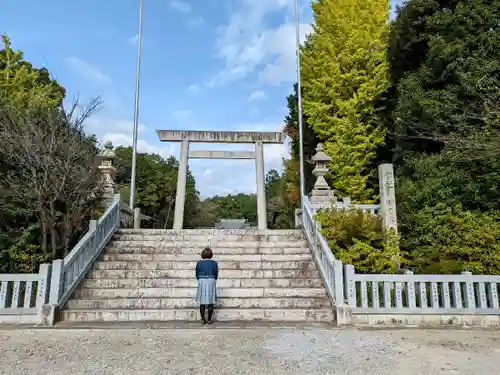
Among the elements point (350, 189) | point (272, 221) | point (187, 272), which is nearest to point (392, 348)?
point (187, 272)

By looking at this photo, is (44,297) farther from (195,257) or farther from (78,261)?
(195,257)

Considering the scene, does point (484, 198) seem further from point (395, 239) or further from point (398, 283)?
point (398, 283)

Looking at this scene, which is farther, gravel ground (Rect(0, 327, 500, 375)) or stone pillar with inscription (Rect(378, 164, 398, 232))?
stone pillar with inscription (Rect(378, 164, 398, 232))

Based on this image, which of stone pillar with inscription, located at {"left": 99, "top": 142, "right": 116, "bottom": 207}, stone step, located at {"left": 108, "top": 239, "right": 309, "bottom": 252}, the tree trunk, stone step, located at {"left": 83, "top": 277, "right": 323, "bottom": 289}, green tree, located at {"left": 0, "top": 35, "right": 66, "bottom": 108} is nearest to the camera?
stone step, located at {"left": 83, "top": 277, "right": 323, "bottom": 289}

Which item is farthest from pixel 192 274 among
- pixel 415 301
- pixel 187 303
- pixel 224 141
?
pixel 224 141

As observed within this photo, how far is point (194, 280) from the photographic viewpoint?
709 cm

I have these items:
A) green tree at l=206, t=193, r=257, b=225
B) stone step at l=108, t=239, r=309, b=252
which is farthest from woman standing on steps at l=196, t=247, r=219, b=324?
green tree at l=206, t=193, r=257, b=225

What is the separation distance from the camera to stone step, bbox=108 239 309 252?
830 cm

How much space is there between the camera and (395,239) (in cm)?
758

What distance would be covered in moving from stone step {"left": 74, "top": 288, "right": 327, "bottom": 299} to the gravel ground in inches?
49.6

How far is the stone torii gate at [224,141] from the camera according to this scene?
1295 centimetres

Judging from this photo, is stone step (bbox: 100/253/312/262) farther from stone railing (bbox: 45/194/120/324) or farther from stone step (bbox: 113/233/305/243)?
stone step (bbox: 113/233/305/243)

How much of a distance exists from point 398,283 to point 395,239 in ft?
6.05

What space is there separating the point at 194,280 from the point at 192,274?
0.19 m
